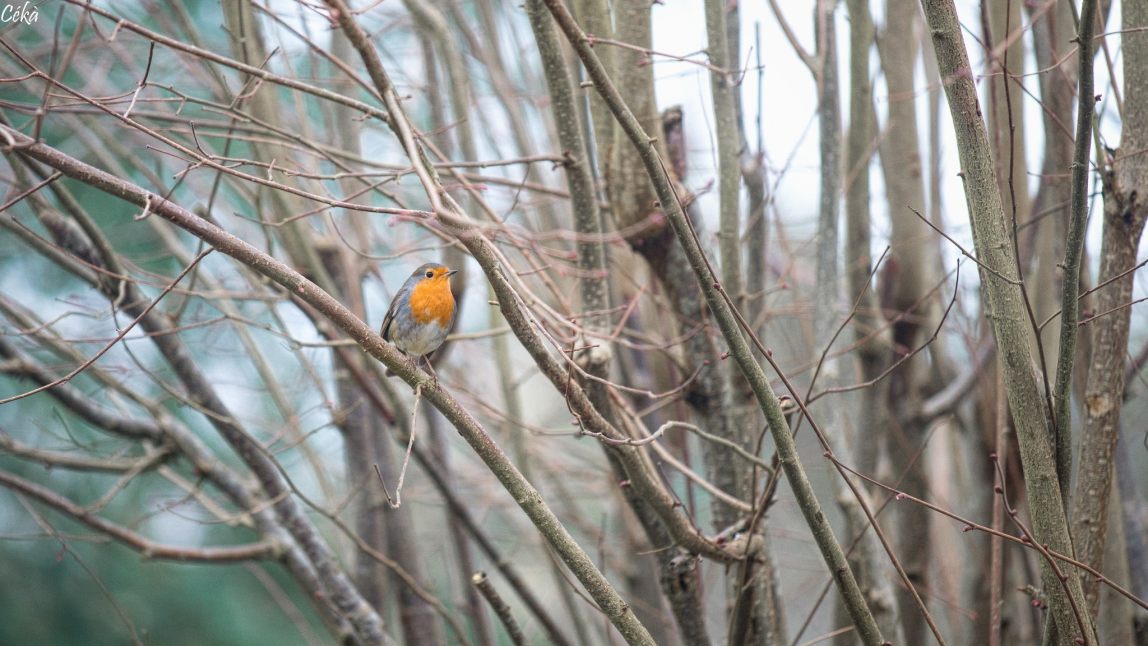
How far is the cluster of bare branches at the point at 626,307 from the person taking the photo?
1.82 m

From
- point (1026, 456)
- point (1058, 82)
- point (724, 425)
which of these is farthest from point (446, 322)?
point (1058, 82)

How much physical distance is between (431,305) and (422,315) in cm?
5

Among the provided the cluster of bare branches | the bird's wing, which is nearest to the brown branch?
the cluster of bare branches

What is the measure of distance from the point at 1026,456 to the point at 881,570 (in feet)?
4.08

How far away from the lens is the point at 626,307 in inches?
102

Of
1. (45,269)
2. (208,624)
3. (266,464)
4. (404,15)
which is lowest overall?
(208,624)

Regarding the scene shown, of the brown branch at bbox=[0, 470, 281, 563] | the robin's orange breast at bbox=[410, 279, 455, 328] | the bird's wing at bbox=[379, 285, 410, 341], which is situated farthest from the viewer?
the bird's wing at bbox=[379, 285, 410, 341]

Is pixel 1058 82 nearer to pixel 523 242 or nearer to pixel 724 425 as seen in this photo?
pixel 724 425

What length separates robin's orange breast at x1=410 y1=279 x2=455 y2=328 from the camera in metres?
3.12

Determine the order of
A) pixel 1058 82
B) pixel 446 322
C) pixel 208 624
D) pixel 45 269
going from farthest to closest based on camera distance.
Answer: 1. pixel 208 624
2. pixel 45 269
3. pixel 446 322
4. pixel 1058 82

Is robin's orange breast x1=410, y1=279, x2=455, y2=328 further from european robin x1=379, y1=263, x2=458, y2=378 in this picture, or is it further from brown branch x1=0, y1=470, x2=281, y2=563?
brown branch x1=0, y1=470, x2=281, y2=563

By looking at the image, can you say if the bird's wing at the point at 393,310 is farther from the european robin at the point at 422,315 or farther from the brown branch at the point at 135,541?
the brown branch at the point at 135,541

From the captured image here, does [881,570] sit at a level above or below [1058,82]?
below

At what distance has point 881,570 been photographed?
2953 mm
